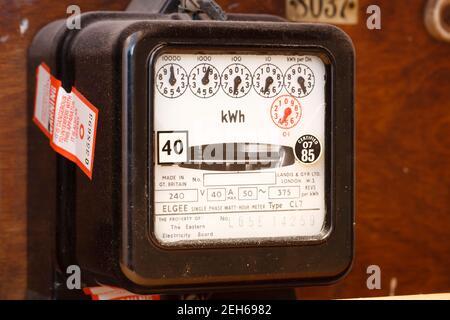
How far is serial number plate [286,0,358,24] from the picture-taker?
920 mm

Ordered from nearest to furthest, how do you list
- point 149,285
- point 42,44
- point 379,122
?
point 149,285
point 42,44
point 379,122

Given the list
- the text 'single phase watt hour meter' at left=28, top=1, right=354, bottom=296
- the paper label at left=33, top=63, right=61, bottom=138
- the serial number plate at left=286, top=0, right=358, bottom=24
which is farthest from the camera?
the serial number plate at left=286, top=0, right=358, bottom=24

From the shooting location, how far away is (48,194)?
842 mm

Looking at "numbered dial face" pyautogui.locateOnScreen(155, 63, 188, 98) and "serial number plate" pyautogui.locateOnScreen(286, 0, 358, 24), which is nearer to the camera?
"numbered dial face" pyautogui.locateOnScreen(155, 63, 188, 98)

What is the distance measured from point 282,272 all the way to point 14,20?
1.09 feet

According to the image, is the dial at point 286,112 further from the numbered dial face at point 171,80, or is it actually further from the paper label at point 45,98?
the paper label at point 45,98

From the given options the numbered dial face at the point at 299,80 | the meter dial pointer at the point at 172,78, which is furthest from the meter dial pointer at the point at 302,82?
the meter dial pointer at the point at 172,78

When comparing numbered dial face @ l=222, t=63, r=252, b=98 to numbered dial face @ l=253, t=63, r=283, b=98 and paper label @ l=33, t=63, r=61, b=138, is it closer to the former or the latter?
numbered dial face @ l=253, t=63, r=283, b=98

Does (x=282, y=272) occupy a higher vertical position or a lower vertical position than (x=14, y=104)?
lower

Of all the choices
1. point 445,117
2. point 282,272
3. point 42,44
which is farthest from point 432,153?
point 42,44

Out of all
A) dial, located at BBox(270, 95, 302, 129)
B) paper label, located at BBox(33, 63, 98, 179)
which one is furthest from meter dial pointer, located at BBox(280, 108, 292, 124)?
paper label, located at BBox(33, 63, 98, 179)

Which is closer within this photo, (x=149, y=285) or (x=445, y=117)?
(x=149, y=285)

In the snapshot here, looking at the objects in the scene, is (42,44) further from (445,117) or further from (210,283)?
(445,117)

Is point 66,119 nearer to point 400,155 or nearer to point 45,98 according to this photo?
point 45,98
